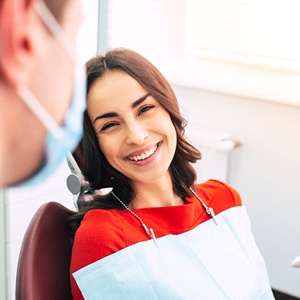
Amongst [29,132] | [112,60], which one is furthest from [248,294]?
[29,132]

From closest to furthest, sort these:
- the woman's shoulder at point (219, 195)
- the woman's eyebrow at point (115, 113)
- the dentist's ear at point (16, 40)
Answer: the dentist's ear at point (16, 40) → the woman's eyebrow at point (115, 113) → the woman's shoulder at point (219, 195)

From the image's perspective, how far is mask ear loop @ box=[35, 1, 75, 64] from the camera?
233 mm

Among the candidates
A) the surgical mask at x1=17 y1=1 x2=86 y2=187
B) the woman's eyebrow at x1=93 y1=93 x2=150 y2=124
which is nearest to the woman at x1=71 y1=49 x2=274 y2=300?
the woman's eyebrow at x1=93 y1=93 x2=150 y2=124

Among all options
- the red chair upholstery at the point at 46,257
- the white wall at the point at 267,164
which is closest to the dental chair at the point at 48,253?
the red chair upholstery at the point at 46,257

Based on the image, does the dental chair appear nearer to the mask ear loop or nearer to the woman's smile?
the woman's smile

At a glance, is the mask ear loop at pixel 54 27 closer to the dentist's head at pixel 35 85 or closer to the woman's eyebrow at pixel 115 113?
the dentist's head at pixel 35 85

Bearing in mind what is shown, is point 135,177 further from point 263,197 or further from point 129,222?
point 263,197

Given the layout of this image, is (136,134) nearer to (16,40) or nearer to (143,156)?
(143,156)

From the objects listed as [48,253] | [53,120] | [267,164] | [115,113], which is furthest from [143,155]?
[267,164]

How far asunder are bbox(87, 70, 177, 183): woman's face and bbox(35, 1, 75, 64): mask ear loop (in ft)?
2.25

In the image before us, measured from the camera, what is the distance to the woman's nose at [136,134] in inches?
37.6

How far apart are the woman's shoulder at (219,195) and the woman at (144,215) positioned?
0.12 ft

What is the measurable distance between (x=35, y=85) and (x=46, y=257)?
0.83m

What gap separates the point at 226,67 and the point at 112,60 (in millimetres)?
989
